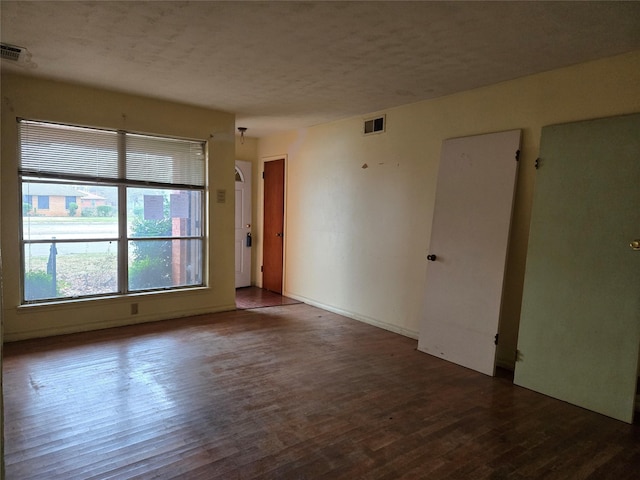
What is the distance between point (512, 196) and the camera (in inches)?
142

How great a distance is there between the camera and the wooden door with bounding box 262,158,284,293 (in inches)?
262

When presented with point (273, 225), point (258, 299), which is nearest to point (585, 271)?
point (258, 299)

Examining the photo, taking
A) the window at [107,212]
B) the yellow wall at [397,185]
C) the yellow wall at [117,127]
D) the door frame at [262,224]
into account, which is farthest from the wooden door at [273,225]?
the window at [107,212]

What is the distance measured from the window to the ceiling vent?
83.2 inches

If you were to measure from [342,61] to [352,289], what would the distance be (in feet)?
9.74

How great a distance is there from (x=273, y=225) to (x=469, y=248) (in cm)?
370

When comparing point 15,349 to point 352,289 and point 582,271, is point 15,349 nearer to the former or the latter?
point 352,289

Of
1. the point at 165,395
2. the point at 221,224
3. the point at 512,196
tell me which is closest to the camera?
the point at 165,395

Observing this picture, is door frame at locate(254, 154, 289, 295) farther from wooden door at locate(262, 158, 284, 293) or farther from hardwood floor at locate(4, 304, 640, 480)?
hardwood floor at locate(4, 304, 640, 480)

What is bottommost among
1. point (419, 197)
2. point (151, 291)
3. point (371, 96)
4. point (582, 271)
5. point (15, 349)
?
point (15, 349)

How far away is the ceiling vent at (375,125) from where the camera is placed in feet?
16.1

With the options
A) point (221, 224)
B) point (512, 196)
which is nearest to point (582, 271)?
point (512, 196)

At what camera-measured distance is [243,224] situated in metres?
7.17

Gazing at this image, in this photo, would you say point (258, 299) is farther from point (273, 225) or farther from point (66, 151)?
point (66, 151)
